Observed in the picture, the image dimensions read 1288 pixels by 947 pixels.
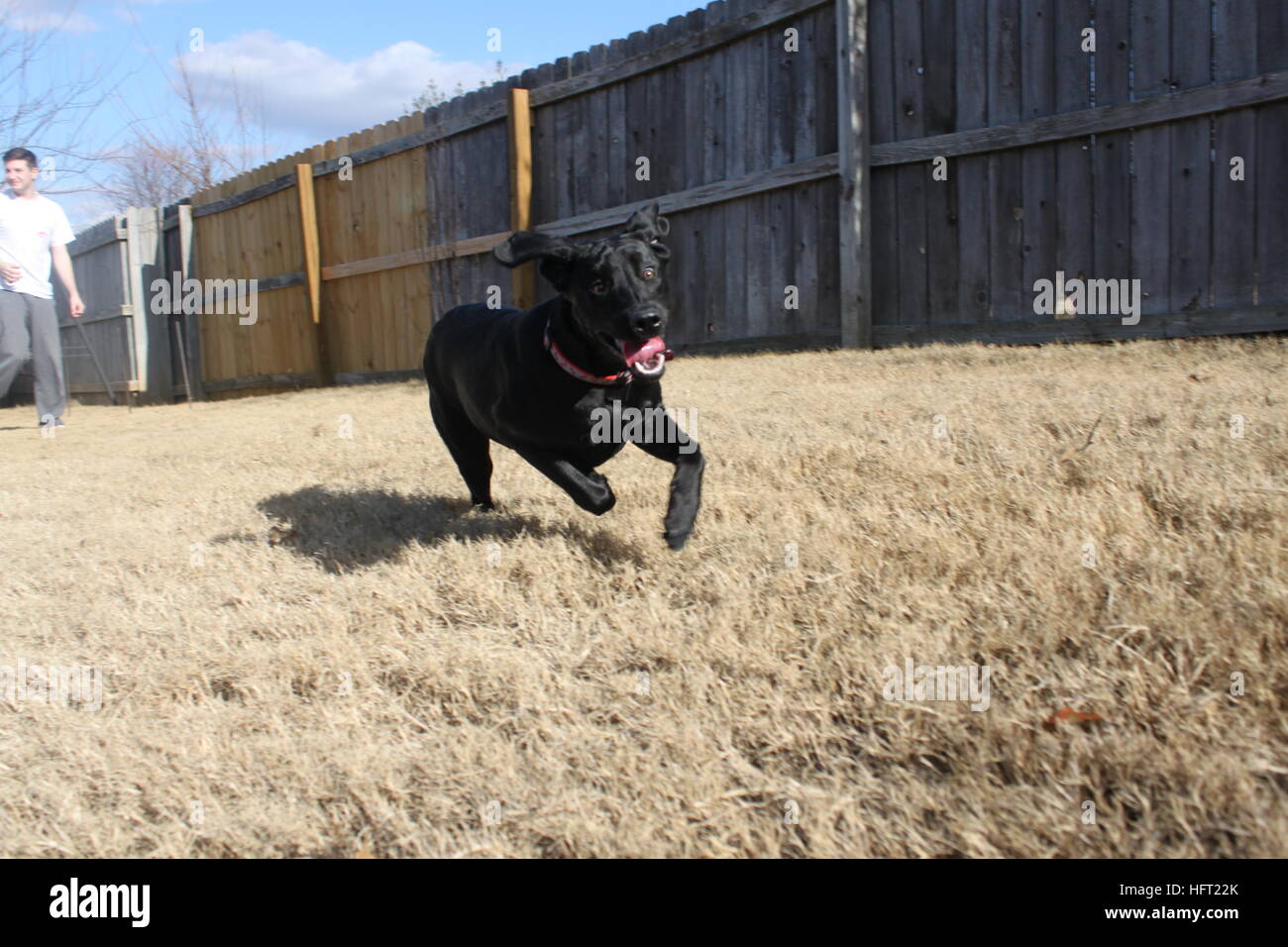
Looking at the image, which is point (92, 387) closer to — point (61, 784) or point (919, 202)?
point (919, 202)

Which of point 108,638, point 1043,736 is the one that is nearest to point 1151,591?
point 1043,736

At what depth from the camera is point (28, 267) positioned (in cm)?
772

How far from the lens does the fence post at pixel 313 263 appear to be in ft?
36.4

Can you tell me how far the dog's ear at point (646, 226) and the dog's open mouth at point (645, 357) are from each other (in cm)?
73

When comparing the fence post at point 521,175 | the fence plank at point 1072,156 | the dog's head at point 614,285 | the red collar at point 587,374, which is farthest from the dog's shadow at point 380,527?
the fence post at point 521,175

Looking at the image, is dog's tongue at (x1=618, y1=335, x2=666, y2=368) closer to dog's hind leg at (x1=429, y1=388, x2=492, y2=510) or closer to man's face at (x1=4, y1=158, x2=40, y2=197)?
dog's hind leg at (x1=429, y1=388, x2=492, y2=510)

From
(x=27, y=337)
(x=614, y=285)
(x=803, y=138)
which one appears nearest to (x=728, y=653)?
(x=614, y=285)

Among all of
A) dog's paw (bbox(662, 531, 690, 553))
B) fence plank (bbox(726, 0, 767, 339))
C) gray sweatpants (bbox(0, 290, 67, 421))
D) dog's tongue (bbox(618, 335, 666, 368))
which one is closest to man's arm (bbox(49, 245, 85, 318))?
gray sweatpants (bbox(0, 290, 67, 421))

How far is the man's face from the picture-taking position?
7.52 m

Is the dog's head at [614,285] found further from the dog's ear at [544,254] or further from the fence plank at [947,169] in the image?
the fence plank at [947,169]

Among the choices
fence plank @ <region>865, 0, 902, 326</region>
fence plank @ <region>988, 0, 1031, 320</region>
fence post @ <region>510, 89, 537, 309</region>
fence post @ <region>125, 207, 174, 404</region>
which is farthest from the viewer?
fence post @ <region>125, 207, 174, 404</region>

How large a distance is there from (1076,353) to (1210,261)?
2.76 ft
